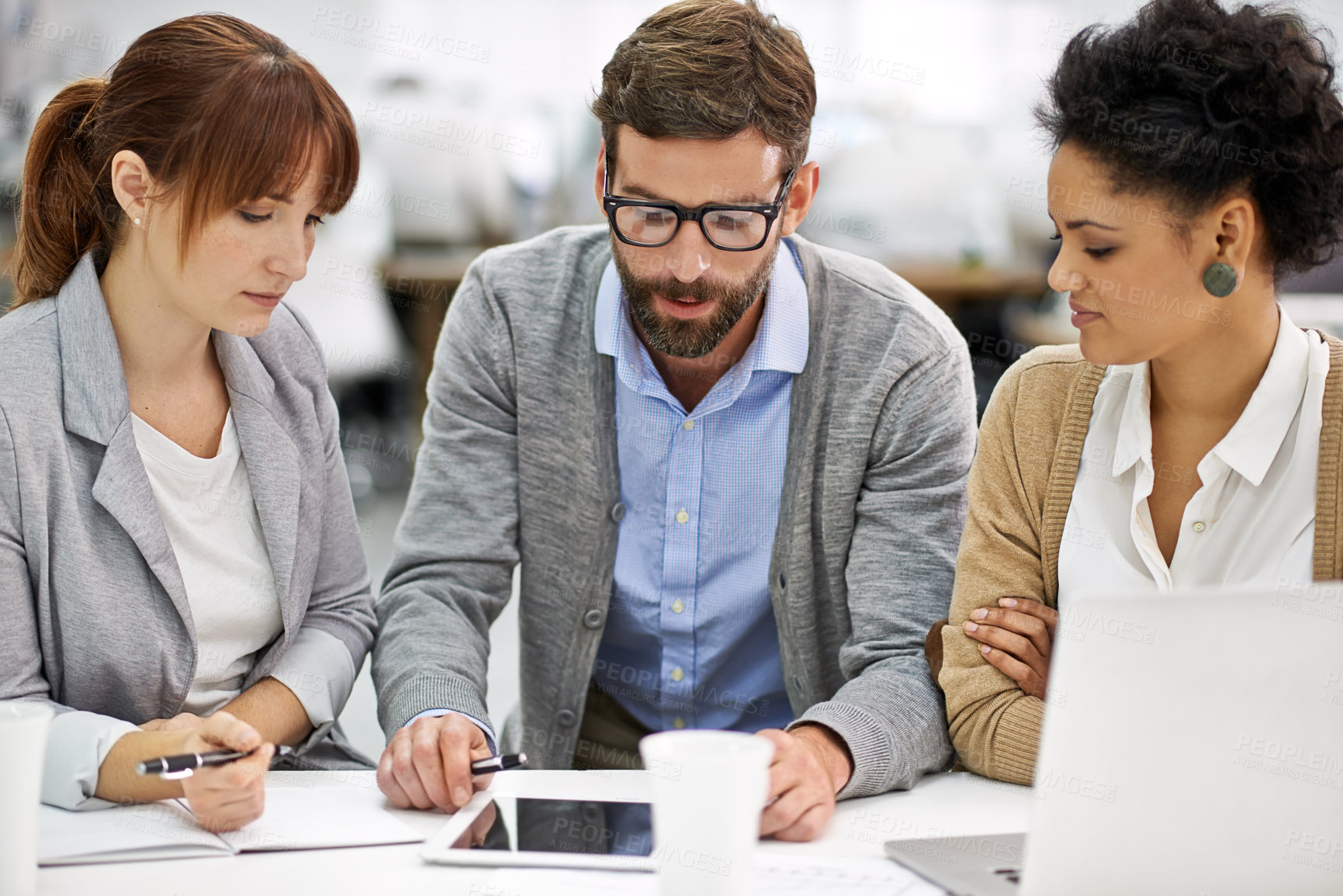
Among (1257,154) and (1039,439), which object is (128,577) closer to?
(1039,439)

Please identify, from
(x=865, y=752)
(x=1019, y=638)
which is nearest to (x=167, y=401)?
(x=865, y=752)

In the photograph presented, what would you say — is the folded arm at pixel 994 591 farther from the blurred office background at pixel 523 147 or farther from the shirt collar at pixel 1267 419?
the blurred office background at pixel 523 147

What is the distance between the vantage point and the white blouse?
1147 mm

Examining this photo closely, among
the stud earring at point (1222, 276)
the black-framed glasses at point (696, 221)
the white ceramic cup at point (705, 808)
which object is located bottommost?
the white ceramic cup at point (705, 808)

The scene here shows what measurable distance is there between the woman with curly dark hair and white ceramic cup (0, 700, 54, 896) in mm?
831

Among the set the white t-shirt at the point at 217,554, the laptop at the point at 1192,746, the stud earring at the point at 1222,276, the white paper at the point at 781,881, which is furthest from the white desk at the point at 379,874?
the stud earring at the point at 1222,276

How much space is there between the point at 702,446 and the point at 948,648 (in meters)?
0.43

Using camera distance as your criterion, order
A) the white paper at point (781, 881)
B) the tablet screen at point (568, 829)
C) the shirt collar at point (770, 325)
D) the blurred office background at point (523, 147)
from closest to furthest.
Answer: the white paper at point (781, 881)
the tablet screen at point (568, 829)
the shirt collar at point (770, 325)
the blurred office background at point (523, 147)

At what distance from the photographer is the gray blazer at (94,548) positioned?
1133 mm

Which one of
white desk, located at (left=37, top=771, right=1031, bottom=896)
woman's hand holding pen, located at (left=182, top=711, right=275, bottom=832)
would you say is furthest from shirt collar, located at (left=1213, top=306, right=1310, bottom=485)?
woman's hand holding pen, located at (left=182, top=711, right=275, bottom=832)

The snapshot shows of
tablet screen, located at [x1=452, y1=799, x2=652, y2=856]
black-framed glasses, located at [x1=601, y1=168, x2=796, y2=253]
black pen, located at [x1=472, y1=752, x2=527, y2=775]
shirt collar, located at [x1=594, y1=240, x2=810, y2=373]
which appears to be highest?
black-framed glasses, located at [x1=601, y1=168, x2=796, y2=253]

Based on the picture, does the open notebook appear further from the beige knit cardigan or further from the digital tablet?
the beige knit cardigan

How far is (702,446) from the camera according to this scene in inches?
59.9

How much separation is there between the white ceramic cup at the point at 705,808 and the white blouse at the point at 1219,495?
0.57 metres
